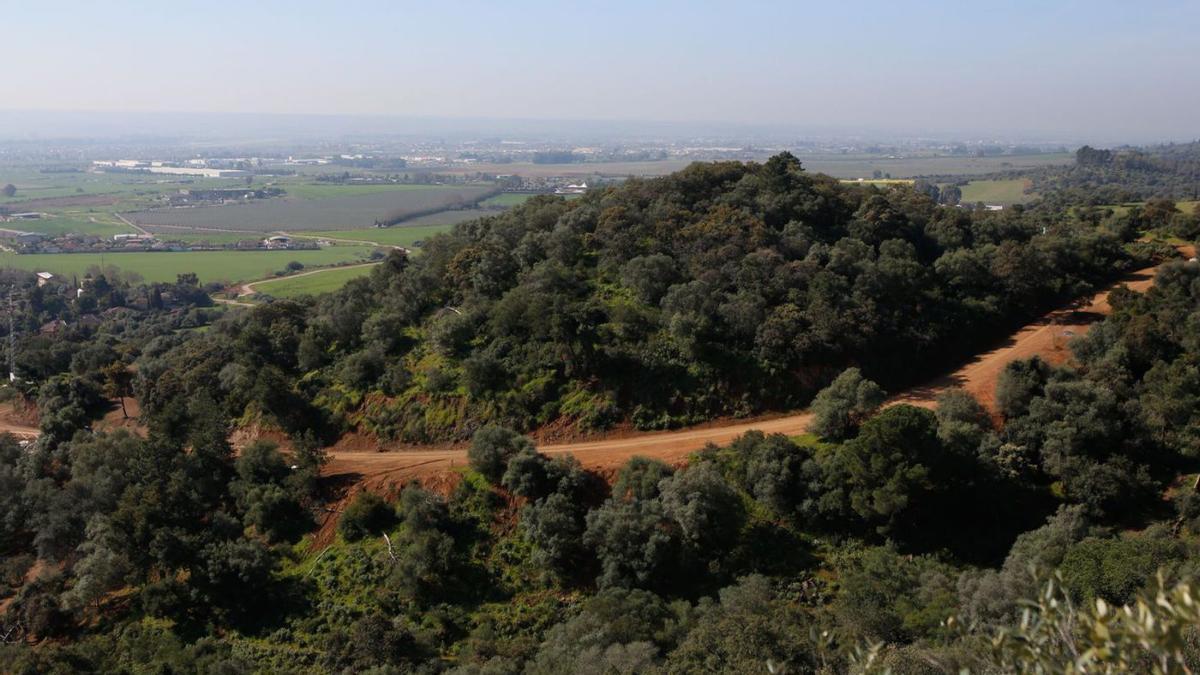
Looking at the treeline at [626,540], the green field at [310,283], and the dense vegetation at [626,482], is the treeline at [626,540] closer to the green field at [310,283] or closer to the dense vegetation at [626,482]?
the dense vegetation at [626,482]

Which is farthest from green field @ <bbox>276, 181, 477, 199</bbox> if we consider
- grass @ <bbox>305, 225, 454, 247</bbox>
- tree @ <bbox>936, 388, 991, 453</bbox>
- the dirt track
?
tree @ <bbox>936, 388, 991, 453</bbox>

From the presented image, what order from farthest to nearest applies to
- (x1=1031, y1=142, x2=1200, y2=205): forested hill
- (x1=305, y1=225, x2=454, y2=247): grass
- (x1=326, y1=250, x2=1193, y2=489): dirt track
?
1. (x1=1031, y1=142, x2=1200, y2=205): forested hill
2. (x1=305, y1=225, x2=454, y2=247): grass
3. (x1=326, y1=250, x2=1193, y2=489): dirt track

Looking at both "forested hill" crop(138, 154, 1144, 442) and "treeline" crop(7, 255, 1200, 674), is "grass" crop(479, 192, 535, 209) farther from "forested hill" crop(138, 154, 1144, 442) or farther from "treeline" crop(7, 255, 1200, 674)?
"treeline" crop(7, 255, 1200, 674)

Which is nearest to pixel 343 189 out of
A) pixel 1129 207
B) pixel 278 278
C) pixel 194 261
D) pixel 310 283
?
pixel 194 261

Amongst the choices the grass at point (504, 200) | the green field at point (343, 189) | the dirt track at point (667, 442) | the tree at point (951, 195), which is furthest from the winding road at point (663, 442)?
the green field at point (343, 189)

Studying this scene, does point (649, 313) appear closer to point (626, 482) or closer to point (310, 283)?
point (626, 482)
